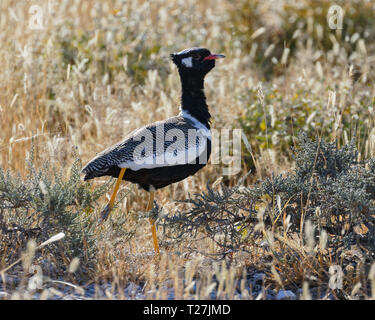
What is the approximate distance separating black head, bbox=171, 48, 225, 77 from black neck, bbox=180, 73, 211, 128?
0.05 m

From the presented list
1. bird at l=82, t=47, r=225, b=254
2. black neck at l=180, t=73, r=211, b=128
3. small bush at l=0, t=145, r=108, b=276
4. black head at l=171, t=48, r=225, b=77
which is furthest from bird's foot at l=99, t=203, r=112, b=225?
black head at l=171, t=48, r=225, b=77

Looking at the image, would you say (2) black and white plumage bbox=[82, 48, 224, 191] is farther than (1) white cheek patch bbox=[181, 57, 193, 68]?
No

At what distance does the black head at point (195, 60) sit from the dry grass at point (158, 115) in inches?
24.8

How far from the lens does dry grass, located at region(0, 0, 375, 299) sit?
319 cm

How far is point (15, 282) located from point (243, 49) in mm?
6343

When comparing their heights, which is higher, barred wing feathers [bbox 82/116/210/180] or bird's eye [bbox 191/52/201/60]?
bird's eye [bbox 191/52/201/60]

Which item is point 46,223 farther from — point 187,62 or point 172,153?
point 187,62

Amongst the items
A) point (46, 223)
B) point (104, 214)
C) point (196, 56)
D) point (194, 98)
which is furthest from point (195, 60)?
point (46, 223)

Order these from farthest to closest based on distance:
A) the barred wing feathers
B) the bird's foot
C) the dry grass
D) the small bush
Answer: the bird's foot → the barred wing feathers → the small bush → the dry grass

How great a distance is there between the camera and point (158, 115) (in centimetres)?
576

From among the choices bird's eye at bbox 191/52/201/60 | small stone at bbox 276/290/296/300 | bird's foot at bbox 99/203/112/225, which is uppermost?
bird's eye at bbox 191/52/201/60

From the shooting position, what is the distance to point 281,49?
29.1 ft

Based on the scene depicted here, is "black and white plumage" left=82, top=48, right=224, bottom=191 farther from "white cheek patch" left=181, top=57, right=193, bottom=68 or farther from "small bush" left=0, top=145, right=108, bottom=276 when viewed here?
"small bush" left=0, top=145, right=108, bottom=276
